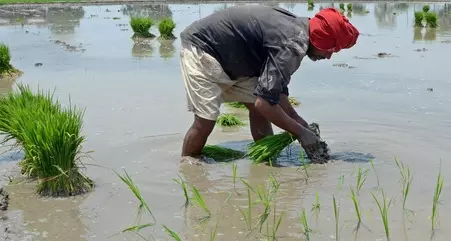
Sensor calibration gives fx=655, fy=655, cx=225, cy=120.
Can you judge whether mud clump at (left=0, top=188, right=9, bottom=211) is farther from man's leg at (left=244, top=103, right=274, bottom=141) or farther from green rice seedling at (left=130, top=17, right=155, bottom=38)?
green rice seedling at (left=130, top=17, right=155, bottom=38)

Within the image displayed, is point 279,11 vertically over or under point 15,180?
over

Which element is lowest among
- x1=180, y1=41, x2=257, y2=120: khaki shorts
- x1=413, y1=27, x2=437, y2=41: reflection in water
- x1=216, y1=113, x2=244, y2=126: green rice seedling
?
x1=413, y1=27, x2=437, y2=41: reflection in water

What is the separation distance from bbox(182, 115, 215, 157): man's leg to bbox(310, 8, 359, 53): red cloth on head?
3.06 feet

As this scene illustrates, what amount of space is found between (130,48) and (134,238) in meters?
9.61

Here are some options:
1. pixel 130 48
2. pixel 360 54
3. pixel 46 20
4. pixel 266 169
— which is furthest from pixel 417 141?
pixel 46 20

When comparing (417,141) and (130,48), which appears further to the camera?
(130,48)

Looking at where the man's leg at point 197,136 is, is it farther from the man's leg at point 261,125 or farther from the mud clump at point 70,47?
the mud clump at point 70,47

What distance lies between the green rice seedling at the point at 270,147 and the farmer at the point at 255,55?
15 centimetres

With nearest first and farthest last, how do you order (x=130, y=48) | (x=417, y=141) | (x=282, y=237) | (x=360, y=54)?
(x=282, y=237) → (x=417, y=141) → (x=360, y=54) → (x=130, y=48)

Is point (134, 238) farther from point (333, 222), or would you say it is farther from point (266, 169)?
point (266, 169)

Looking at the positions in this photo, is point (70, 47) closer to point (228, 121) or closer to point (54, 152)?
point (228, 121)

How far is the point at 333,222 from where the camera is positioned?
139 inches

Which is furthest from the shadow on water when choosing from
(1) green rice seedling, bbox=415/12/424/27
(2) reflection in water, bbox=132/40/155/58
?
(1) green rice seedling, bbox=415/12/424/27

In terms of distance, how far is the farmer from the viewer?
4.31 metres
